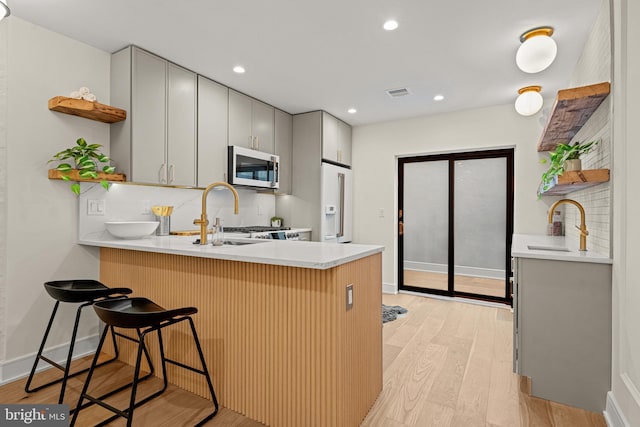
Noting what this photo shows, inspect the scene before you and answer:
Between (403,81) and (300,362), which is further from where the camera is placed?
(403,81)

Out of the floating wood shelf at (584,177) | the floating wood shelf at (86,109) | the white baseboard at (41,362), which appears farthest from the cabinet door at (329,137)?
the white baseboard at (41,362)

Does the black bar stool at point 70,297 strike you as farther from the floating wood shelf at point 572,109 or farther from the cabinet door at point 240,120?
the floating wood shelf at point 572,109

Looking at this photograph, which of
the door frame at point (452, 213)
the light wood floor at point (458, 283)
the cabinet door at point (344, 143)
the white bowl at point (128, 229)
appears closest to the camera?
the white bowl at point (128, 229)

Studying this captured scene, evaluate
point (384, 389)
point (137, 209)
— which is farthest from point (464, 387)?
point (137, 209)

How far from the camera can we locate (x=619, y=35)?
5.53 feet

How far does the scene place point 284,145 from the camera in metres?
4.33

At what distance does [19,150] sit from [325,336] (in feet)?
7.71

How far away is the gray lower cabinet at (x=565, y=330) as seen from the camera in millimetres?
1873

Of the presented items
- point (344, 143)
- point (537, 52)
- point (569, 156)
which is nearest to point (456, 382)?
point (569, 156)

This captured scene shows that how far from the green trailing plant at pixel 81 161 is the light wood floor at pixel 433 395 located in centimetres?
134

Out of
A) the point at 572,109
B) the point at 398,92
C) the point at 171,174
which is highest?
the point at 398,92

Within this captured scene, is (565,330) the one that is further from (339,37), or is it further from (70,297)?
(70,297)

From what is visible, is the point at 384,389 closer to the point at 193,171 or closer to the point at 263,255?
the point at 263,255

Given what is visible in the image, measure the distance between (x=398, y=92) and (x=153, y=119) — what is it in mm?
2414
